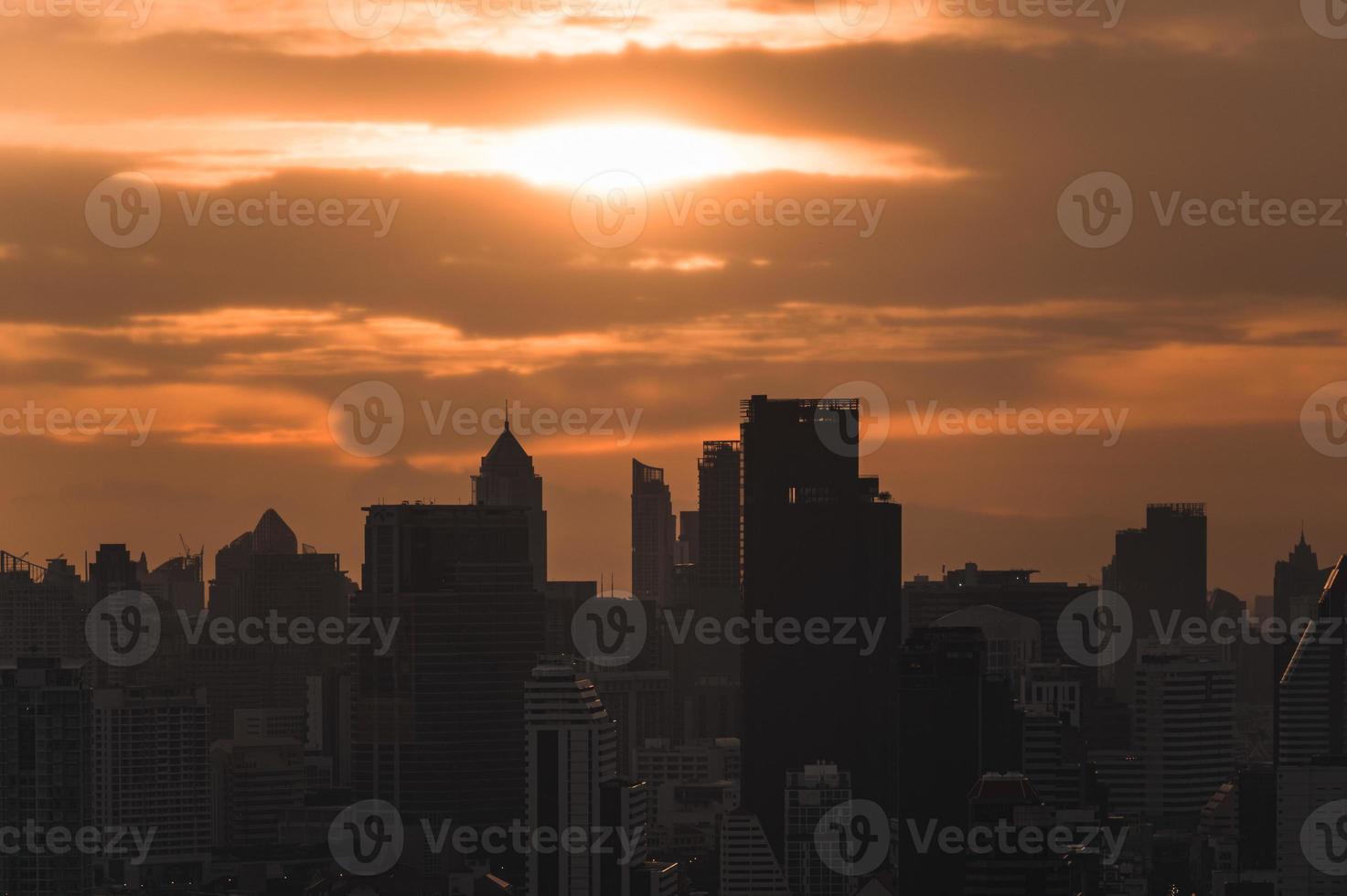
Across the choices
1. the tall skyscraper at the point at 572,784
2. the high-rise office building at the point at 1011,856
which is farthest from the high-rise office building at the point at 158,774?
the high-rise office building at the point at 1011,856

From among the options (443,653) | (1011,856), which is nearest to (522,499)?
(443,653)

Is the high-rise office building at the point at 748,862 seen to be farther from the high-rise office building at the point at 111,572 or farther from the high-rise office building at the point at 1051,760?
the high-rise office building at the point at 111,572

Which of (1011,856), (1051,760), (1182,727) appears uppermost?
(1051,760)

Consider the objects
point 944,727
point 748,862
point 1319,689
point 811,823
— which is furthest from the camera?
point 1319,689

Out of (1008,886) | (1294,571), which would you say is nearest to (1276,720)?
(1294,571)

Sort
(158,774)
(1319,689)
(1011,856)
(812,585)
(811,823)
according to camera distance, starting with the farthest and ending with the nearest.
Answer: (812,585)
(1319,689)
(158,774)
(811,823)
(1011,856)

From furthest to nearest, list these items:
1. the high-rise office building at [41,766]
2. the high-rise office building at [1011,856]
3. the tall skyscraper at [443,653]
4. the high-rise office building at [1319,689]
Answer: the tall skyscraper at [443,653] < the high-rise office building at [1319,689] < the high-rise office building at [41,766] < the high-rise office building at [1011,856]

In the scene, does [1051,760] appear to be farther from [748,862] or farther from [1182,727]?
[1182,727]
